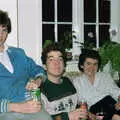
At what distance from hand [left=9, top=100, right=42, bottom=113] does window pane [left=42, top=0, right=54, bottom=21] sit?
2.08 meters

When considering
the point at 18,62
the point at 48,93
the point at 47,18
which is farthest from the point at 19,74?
the point at 47,18

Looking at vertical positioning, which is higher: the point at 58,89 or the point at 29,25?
the point at 29,25

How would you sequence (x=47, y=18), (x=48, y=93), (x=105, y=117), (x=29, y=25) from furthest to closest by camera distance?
1. (x=47, y=18)
2. (x=29, y=25)
3. (x=105, y=117)
4. (x=48, y=93)

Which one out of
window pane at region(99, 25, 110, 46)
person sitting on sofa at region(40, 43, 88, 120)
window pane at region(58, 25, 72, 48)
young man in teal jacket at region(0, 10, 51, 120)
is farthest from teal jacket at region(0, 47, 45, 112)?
window pane at region(99, 25, 110, 46)

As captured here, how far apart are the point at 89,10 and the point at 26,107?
8.86 feet

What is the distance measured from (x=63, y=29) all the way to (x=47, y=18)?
290mm

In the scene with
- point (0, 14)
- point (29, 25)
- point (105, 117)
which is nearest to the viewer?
point (0, 14)

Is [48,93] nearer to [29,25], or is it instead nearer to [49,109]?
[49,109]

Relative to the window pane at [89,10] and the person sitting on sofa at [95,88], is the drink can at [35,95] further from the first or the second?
the window pane at [89,10]

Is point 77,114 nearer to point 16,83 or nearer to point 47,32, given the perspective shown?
point 16,83

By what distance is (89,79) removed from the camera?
347 centimetres

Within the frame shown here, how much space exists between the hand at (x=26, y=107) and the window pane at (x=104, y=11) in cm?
286

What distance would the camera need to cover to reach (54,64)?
110 inches

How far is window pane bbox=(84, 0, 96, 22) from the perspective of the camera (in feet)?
15.4
